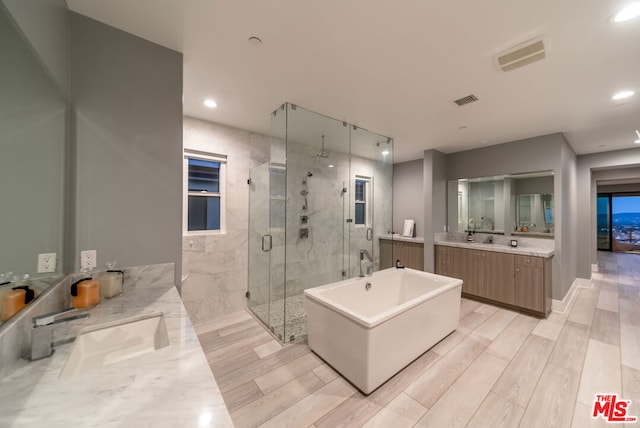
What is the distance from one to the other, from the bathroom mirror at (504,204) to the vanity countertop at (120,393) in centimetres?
482

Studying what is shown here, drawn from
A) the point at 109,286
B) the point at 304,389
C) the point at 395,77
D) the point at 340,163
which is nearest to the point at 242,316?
the point at 304,389

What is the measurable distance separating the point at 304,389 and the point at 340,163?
121 inches

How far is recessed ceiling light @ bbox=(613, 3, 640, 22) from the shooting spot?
4.43ft

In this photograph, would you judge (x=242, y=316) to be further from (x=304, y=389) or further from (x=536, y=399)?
(x=536, y=399)

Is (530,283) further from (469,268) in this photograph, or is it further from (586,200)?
(586,200)

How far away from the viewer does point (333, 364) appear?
82.2 inches

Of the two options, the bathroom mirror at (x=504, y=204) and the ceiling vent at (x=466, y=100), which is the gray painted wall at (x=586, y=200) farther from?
the ceiling vent at (x=466, y=100)

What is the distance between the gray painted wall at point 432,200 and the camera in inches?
169

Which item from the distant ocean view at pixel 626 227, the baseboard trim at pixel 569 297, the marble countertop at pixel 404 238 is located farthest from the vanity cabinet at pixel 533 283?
the distant ocean view at pixel 626 227

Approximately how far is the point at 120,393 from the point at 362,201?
12.3 feet

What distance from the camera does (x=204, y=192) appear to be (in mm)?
3119

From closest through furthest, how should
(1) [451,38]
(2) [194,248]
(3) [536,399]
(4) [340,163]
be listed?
(1) [451,38], (3) [536,399], (2) [194,248], (4) [340,163]

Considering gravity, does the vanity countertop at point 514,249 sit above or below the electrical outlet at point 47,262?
below

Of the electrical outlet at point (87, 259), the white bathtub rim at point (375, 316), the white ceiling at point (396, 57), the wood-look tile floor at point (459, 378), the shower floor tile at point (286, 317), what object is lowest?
the wood-look tile floor at point (459, 378)
